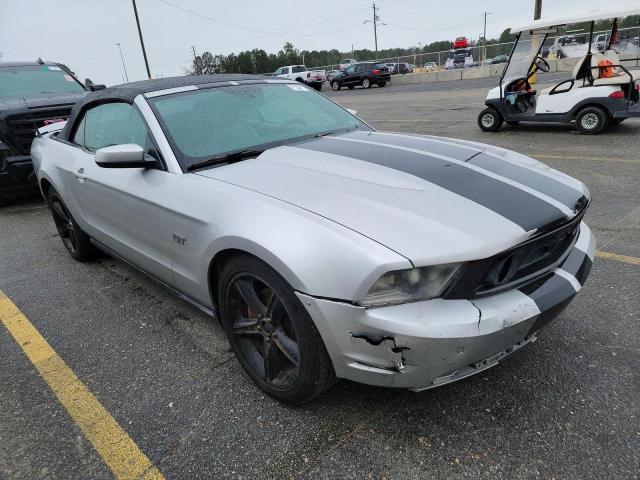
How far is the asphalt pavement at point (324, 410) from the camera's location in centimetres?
197

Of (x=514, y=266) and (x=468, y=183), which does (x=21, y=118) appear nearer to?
(x=468, y=183)

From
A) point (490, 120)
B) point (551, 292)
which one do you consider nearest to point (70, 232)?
point (551, 292)

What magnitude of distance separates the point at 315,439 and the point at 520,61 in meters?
9.23

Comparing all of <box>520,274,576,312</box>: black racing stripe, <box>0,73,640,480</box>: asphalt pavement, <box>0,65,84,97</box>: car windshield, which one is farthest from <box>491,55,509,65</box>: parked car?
<box>520,274,576,312</box>: black racing stripe

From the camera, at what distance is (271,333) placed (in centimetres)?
223

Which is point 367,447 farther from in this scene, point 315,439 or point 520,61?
point 520,61

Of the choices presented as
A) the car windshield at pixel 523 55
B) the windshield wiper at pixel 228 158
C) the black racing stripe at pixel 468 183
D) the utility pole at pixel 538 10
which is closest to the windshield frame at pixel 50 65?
the windshield wiper at pixel 228 158

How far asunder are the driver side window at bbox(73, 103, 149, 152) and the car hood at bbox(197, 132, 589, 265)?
826 mm

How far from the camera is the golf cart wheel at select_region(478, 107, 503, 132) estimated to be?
9570 millimetres

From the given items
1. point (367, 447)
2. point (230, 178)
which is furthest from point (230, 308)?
point (367, 447)

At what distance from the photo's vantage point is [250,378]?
2502 mm

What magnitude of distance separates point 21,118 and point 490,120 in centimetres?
821

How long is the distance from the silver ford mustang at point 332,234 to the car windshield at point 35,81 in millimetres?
5004

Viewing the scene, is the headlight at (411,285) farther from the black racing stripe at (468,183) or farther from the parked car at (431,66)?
the parked car at (431,66)
